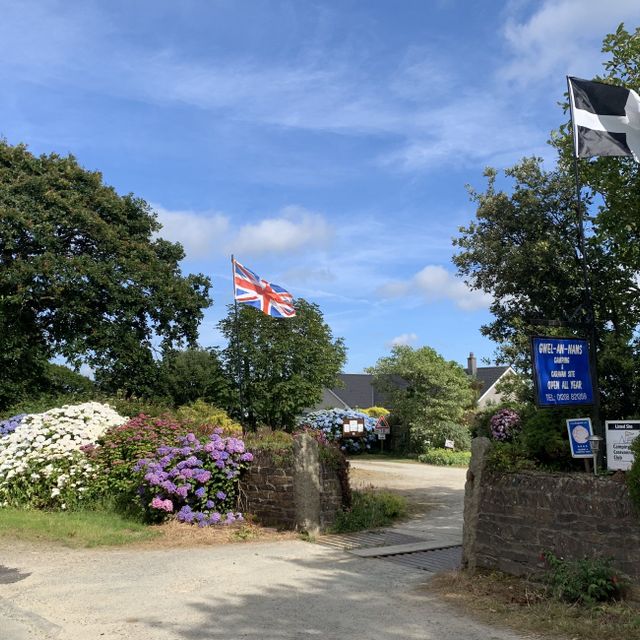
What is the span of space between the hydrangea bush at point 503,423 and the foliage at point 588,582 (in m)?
18.1

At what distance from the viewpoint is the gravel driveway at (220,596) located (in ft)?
19.6

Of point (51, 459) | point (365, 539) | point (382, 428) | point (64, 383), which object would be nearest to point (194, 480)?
point (365, 539)

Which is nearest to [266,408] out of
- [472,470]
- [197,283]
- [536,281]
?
[197,283]

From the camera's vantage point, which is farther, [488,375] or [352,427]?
[488,375]

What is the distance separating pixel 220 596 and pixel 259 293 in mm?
9933

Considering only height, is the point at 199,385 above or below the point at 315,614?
above

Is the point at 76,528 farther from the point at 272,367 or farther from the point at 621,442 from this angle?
the point at 272,367

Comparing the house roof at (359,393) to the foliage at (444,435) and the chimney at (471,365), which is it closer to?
the chimney at (471,365)

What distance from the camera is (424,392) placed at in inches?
1208

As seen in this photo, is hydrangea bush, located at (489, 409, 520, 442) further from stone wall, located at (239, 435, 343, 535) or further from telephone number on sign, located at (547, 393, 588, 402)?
telephone number on sign, located at (547, 393, 588, 402)

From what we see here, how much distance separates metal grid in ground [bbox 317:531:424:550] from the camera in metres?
9.98

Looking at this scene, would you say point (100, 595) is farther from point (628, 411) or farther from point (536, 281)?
point (536, 281)

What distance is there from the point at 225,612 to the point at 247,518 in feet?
16.9

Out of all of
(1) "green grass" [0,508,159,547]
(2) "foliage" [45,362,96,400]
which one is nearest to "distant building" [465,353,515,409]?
(2) "foliage" [45,362,96,400]
